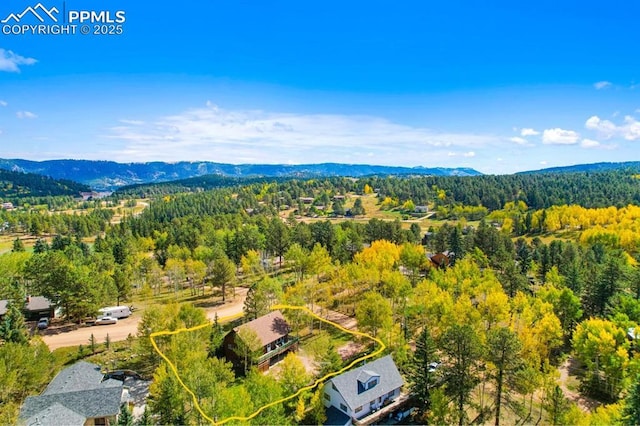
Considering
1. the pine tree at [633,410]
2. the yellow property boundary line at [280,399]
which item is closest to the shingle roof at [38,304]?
the yellow property boundary line at [280,399]

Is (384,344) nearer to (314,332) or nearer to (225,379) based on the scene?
(314,332)

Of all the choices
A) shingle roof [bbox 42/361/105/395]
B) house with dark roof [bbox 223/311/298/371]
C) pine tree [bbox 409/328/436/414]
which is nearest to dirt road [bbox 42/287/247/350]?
shingle roof [bbox 42/361/105/395]

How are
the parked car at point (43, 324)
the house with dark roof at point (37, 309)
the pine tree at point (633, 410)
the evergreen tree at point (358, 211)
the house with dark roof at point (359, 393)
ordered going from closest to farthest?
the pine tree at point (633, 410)
the house with dark roof at point (359, 393)
the parked car at point (43, 324)
the house with dark roof at point (37, 309)
the evergreen tree at point (358, 211)

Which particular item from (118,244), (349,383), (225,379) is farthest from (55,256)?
(349,383)

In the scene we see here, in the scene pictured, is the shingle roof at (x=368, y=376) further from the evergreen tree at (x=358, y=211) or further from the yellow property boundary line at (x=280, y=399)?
the evergreen tree at (x=358, y=211)

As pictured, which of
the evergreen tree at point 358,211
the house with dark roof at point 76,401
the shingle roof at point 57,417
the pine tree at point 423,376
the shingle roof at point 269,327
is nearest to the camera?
the shingle roof at point 57,417

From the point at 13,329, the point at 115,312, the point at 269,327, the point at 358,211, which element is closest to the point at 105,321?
the point at 115,312

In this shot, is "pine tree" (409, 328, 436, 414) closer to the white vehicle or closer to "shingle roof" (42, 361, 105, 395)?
"shingle roof" (42, 361, 105, 395)
